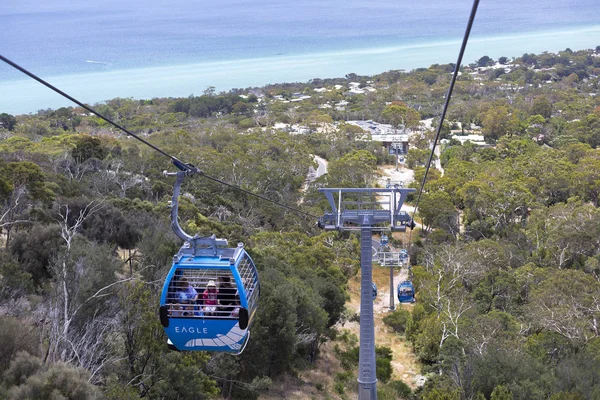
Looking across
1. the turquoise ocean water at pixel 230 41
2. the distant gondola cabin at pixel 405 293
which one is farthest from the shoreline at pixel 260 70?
the distant gondola cabin at pixel 405 293

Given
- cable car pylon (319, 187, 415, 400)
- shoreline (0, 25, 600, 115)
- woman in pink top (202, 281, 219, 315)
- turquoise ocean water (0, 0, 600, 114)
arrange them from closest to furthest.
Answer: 1. woman in pink top (202, 281, 219, 315)
2. cable car pylon (319, 187, 415, 400)
3. shoreline (0, 25, 600, 115)
4. turquoise ocean water (0, 0, 600, 114)

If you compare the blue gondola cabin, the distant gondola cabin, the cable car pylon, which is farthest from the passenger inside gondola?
the distant gondola cabin

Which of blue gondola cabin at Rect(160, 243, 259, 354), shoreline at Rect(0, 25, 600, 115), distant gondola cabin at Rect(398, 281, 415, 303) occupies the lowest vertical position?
distant gondola cabin at Rect(398, 281, 415, 303)

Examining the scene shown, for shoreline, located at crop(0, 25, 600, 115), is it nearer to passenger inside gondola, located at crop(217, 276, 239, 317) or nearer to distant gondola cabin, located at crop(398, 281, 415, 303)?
distant gondola cabin, located at crop(398, 281, 415, 303)

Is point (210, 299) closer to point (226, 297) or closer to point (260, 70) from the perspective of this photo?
point (226, 297)

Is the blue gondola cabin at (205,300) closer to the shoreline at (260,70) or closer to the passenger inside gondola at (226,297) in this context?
the passenger inside gondola at (226,297)

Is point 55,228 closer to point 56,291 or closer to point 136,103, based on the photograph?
point 56,291

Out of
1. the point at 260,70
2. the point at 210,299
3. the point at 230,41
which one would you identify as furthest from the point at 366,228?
the point at 230,41
